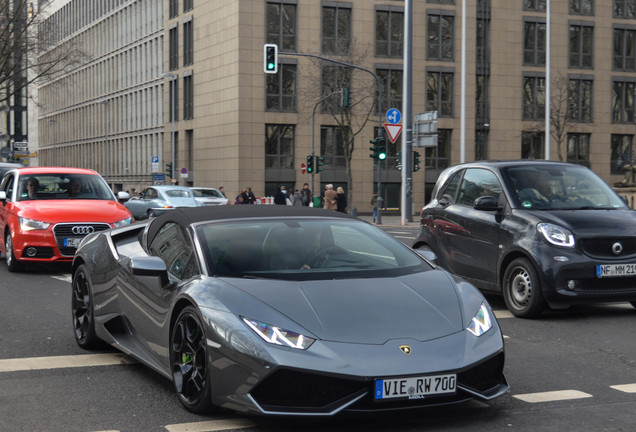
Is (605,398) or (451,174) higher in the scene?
(451,174)

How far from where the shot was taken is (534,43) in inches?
2320

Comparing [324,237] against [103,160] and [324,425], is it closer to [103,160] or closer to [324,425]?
[324,425]

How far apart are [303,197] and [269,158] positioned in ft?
54.1

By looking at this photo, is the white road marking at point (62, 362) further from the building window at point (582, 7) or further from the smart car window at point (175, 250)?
the building window at point (582, 7)

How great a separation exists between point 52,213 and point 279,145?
41.6 meters

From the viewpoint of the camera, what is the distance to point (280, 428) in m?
4.95

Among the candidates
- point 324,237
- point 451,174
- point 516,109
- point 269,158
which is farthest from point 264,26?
point 324,237

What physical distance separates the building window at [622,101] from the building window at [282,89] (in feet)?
70.4

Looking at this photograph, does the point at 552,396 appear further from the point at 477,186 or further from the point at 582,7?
the point at 582,7

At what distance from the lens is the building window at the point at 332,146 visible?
55.5m

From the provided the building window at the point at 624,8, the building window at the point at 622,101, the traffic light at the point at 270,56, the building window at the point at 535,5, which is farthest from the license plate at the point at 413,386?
the building window at the point at 624,8

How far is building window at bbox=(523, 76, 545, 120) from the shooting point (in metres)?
59.0

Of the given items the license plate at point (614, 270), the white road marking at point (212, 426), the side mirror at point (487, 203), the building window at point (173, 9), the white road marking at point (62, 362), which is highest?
the building window at point (173, 9)

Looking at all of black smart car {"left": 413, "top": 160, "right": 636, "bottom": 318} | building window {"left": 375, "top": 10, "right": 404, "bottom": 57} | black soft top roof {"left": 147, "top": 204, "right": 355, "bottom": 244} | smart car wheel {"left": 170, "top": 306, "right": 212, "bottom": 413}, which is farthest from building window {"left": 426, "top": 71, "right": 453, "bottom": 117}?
smart car wheel {"left": 170, "top": 306, "right": 212, "bottom": 413}
